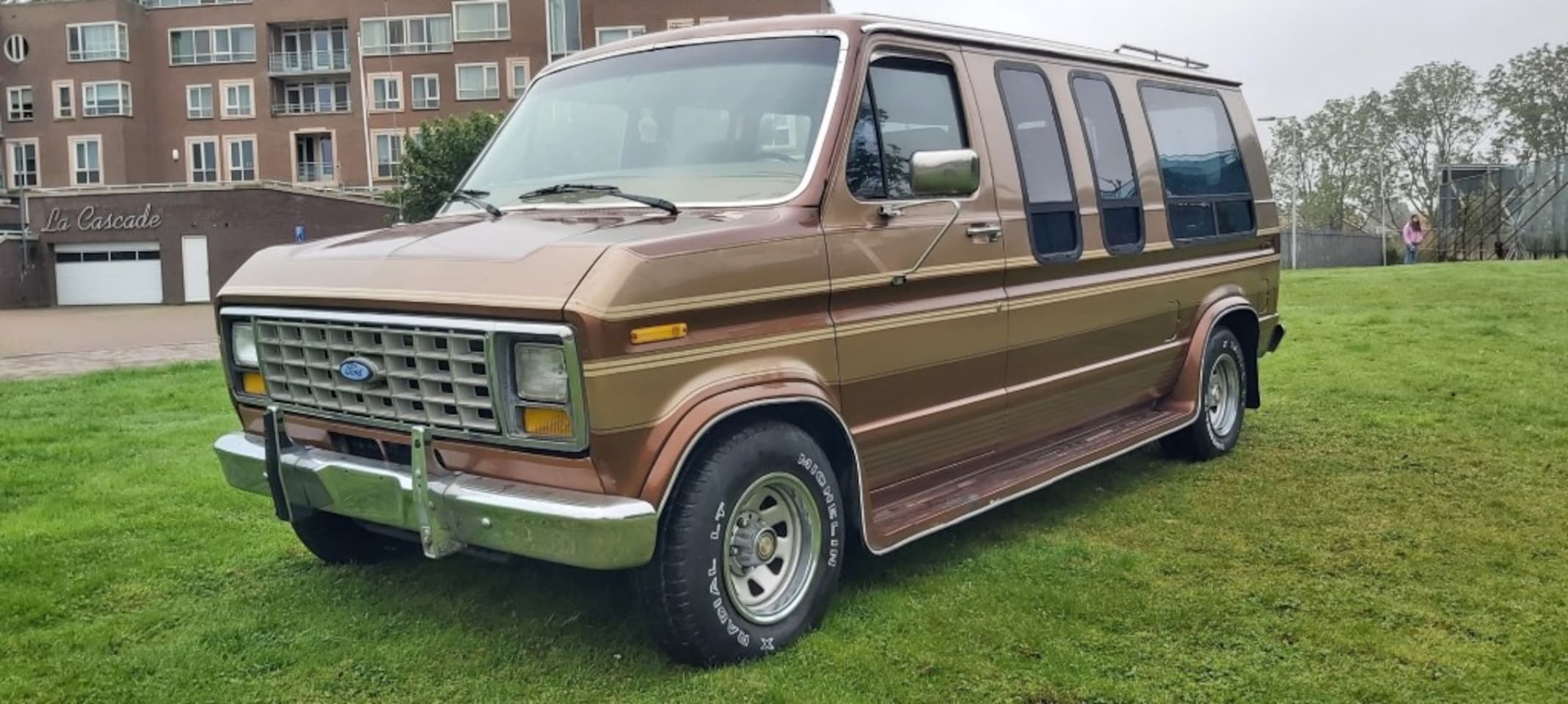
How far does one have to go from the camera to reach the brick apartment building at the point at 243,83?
52.6m

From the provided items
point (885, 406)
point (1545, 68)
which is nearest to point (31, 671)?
point (885, 406)

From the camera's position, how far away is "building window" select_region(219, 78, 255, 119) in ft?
183

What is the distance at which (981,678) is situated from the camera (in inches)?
156

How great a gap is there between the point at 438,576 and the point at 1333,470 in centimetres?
493

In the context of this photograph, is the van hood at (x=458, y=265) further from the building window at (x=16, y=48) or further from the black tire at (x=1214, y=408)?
the building window at (x=16, y=48)

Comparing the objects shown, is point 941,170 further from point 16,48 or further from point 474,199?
point 16,48

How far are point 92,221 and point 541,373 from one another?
5017 cm

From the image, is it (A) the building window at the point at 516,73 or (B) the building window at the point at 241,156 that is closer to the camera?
(A) the building window at the point at 516,73

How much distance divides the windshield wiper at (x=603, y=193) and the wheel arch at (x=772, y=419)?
802mm

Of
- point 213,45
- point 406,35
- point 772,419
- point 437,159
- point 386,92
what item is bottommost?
point 772,419

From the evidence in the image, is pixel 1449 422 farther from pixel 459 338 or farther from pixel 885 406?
pixel 459 338

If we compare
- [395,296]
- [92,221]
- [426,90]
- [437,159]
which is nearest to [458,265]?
[395,296]

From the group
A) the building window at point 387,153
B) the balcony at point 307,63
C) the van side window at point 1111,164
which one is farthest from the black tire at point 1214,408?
the balcony at point 307,63

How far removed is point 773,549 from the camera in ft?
14.1
